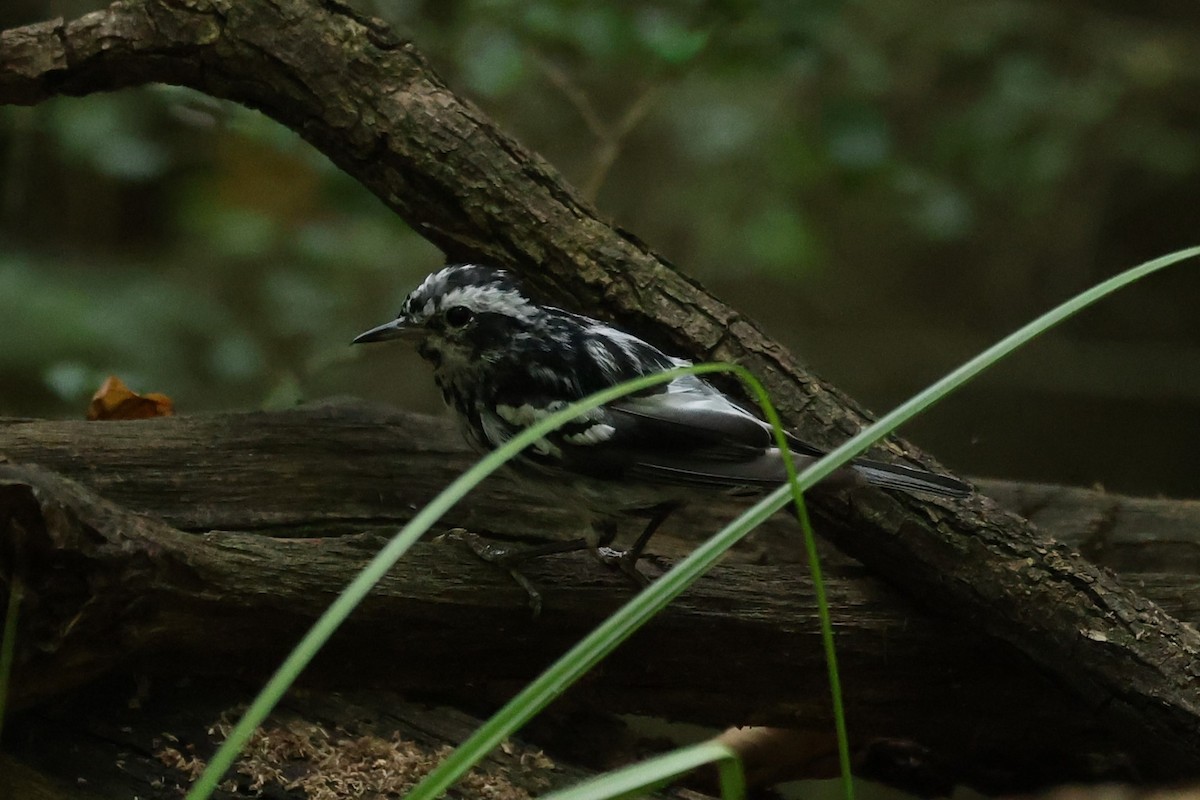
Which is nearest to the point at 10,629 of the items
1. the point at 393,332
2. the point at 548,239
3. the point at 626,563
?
the point at 393,332

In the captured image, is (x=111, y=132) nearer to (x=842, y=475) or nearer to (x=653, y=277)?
(x=653, y=277)

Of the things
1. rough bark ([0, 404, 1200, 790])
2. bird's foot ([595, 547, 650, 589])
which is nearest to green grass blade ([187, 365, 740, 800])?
rough bark ([0, 404, 1200, 790])

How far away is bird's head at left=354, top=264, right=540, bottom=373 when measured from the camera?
8.10 feet

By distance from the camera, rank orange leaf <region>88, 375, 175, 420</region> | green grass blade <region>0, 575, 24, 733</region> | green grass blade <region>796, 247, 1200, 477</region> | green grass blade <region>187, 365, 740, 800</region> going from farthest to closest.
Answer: orange leaf <region>88, 375, 175, 420</region>
green grass blade <region>0, 575, 24, 733</region>
green grass blade <region>796, 247, 1200, 477</region>
green grass blade <region>187, 365, 740, 800</region>

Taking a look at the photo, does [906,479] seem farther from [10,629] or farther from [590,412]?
[10,629]

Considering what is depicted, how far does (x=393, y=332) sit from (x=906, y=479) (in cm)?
111

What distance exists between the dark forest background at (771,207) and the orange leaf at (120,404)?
0.54 meters

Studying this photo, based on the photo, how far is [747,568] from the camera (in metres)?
2.57

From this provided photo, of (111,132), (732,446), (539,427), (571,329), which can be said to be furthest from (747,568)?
(111,132)

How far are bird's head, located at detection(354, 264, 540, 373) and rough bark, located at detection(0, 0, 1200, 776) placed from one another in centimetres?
13

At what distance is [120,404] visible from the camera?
2922mm

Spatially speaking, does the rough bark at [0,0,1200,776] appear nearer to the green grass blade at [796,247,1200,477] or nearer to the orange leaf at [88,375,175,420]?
the orange leaf at [88,375,175,420]

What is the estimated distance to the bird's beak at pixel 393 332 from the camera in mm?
2541

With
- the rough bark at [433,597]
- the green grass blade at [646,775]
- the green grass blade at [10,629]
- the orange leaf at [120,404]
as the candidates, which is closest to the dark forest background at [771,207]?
the orange leaf at [120,404]
